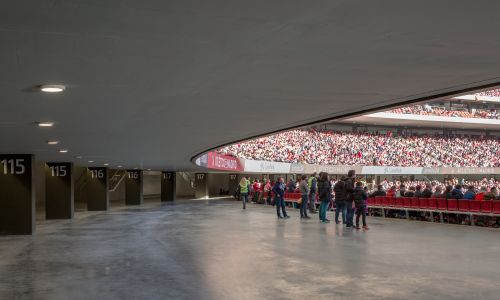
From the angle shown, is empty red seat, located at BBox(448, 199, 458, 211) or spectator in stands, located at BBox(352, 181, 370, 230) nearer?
spectator in stands, located at BBox(352, 181, 370, 230)

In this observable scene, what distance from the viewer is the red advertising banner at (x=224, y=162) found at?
97.0ft

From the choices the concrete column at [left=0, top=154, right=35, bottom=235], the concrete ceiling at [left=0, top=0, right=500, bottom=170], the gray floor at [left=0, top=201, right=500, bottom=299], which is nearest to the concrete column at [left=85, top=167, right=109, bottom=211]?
the concrete column at [left=0, top=154, right=35, bottom=235]

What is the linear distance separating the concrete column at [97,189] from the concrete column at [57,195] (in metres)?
6.17

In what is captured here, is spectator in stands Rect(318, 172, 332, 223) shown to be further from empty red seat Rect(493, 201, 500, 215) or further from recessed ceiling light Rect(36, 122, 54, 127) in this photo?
recessed ceiling light Rect(36, 122, 54, 127)

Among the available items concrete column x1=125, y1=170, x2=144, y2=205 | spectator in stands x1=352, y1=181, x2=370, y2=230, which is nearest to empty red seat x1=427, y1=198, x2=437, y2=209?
spectator in stands x1=352, y1=181, x2=370, y2=230

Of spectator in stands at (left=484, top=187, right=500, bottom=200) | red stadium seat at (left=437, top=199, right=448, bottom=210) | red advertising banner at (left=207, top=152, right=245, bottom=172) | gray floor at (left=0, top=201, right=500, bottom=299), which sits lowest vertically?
gray floor at (left=0, top=201, right=500, bottom=299)

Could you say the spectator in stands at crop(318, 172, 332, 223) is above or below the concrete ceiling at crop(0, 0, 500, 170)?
below

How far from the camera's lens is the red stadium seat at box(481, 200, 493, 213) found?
16.6 meters

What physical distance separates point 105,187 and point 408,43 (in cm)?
2788

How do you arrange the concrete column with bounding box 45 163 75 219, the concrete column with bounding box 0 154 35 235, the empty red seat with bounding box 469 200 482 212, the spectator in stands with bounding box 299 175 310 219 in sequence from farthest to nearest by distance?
1. the concrete column with bounding box 45 163 75 219
2. the spectator in stands with bounding box 299 175 310 219
3. the concrete column with bounding box 0 154 35 235
4. the empty red seat with bounding box 469 200 482 212

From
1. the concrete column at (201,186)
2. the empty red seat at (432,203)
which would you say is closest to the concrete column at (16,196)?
the empty red seat at (432,203)

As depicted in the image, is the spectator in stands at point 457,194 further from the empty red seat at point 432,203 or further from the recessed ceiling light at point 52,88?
the recessed ceiling light at point 52,88

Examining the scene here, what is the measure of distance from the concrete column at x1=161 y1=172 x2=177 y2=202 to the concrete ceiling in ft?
107

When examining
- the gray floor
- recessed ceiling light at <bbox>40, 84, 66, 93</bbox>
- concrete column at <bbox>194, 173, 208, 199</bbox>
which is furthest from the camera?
concrete column at <bbox>194, 173, 208, 199</bbox>
